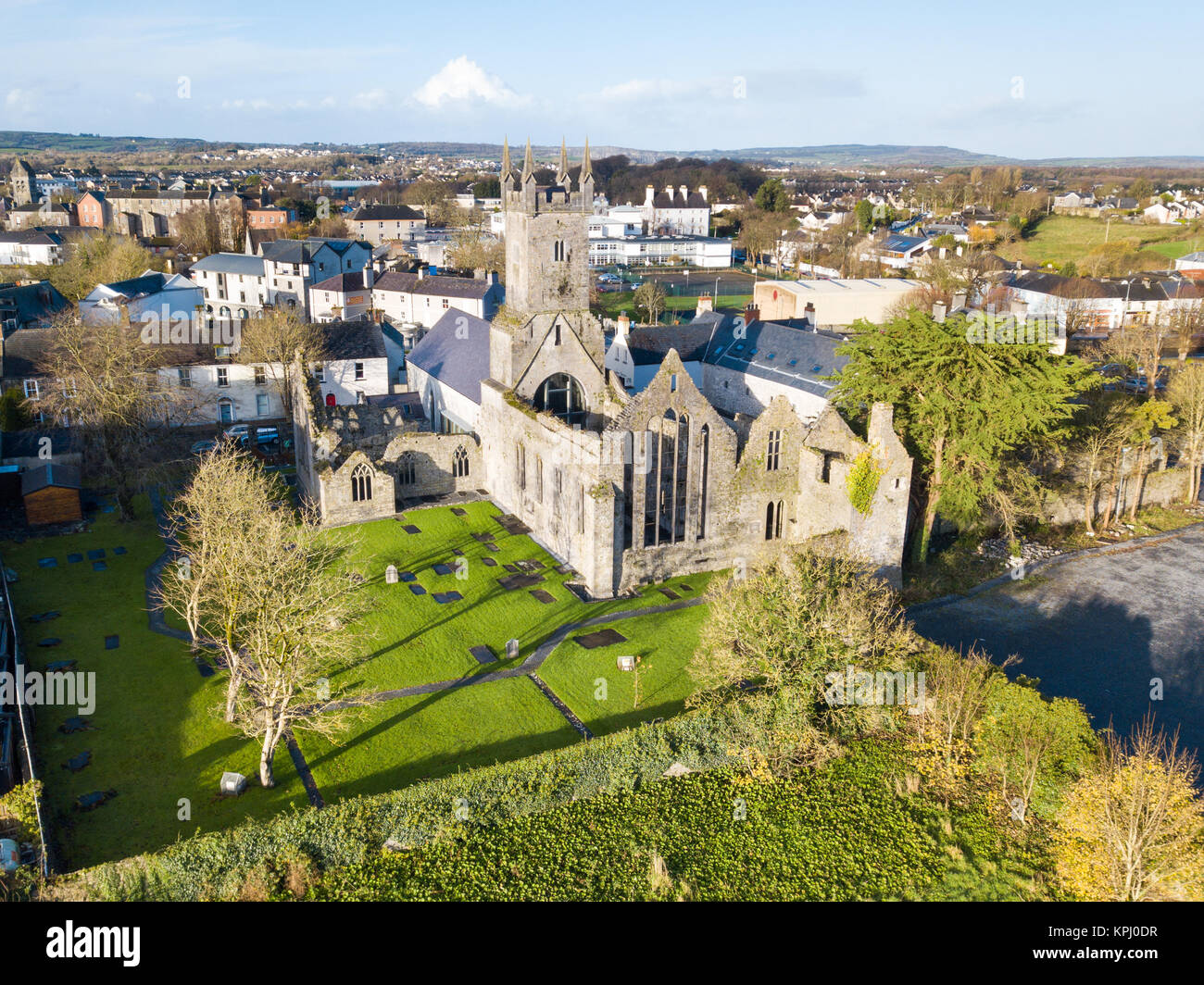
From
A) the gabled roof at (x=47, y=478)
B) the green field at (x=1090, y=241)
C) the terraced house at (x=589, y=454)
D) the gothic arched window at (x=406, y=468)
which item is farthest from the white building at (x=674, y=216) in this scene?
the gabled roof at (x=47, y=478)

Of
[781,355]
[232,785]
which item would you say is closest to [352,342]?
[781,355]

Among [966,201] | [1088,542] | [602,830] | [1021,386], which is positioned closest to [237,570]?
[602,830]

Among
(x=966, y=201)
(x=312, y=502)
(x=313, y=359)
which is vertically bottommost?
(x=312, y=502)

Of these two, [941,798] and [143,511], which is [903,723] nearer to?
[941,798]

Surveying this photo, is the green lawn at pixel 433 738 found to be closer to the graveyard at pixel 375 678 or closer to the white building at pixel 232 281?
the graveyard at pixel 375 678
